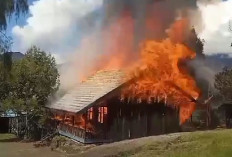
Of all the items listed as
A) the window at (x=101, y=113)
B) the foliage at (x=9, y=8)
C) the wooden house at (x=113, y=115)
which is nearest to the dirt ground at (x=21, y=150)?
the wooden house at (x=113, y=115)

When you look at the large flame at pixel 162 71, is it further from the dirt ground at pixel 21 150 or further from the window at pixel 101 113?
the dirt ground at pixel 21 150

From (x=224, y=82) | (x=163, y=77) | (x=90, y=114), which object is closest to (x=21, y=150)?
(x=90, y=114)

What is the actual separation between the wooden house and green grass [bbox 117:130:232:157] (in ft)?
29.0

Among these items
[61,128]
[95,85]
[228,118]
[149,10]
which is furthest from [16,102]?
[228,118]

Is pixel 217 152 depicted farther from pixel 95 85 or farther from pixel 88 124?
pixel 95 85

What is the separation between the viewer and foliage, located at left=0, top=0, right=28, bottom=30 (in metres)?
13.0

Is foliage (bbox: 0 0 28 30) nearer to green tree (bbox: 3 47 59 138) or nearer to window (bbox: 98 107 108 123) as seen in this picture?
window (bbox: 98 107 108 123)

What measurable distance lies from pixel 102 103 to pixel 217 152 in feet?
38.9

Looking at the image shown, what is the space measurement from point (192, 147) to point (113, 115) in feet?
35.6

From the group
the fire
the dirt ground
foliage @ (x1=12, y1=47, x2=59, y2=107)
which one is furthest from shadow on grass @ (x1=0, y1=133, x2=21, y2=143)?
the fire

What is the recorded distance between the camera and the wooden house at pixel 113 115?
2439cm

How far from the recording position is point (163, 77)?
2548 cm

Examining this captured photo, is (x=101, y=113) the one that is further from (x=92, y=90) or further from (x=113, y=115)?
(x=92, y=90)

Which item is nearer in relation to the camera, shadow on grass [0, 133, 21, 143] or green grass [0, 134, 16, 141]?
shadow on grass [0, 133, 21, 143]
